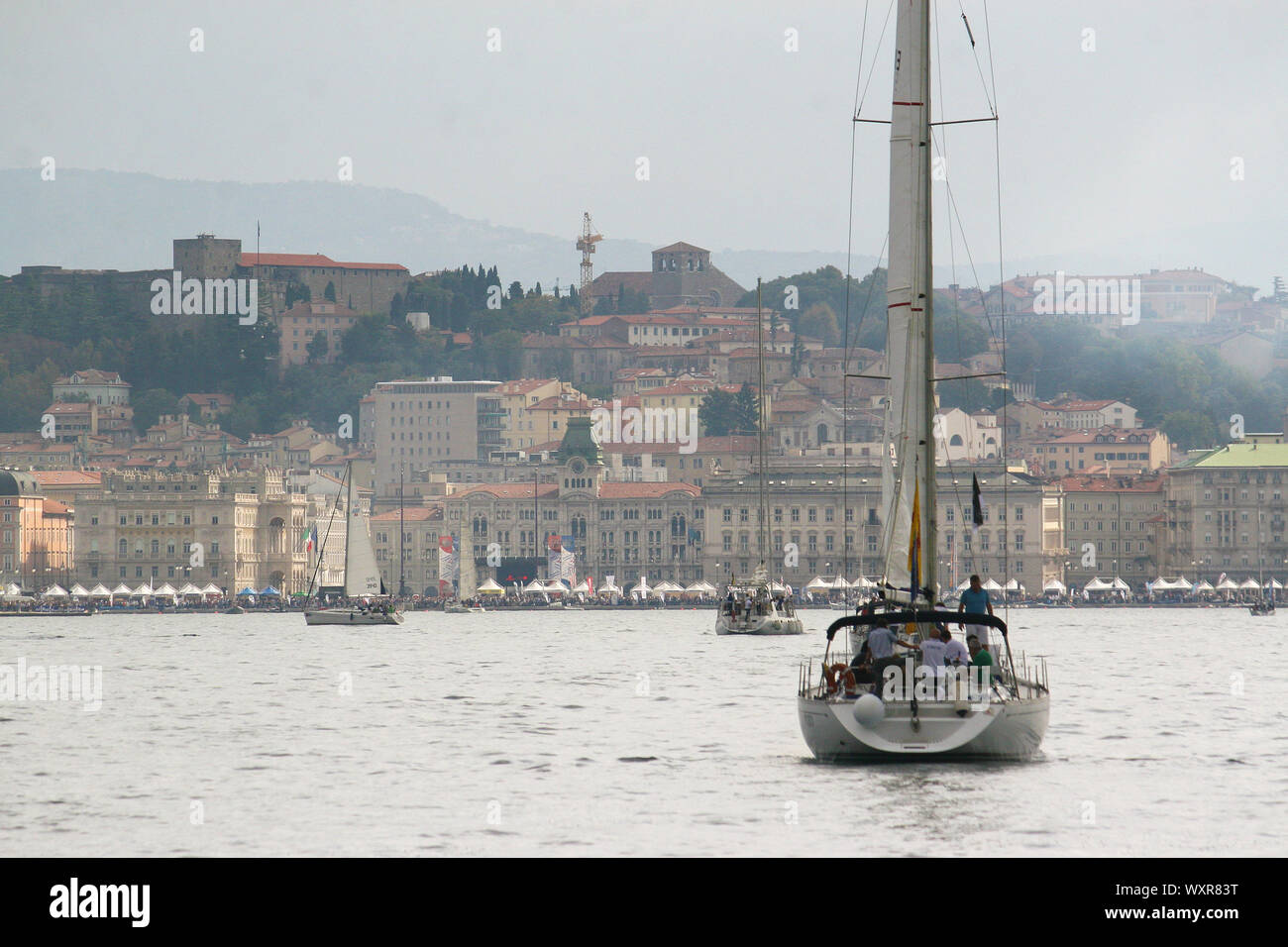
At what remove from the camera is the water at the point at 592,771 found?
22.8 metres

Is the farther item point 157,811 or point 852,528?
point 852,528

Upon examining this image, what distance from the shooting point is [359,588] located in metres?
96.8

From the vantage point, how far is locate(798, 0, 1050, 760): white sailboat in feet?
84.2

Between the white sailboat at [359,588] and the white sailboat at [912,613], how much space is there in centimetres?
6401

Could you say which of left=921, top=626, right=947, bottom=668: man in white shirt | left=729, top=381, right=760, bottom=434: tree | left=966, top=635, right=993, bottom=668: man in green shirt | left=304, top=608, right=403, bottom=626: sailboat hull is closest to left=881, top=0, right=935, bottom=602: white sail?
left=966, top=635, right=993, bottom=668: man in green shirt

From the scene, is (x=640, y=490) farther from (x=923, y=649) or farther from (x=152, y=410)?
(x=923, y=649)

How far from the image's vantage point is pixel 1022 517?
5443 inches

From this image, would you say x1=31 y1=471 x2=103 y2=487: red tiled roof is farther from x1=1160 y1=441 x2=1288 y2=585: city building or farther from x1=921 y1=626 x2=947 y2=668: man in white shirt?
x1=921 y1=626 x2=947 y2=668: man in white shirt

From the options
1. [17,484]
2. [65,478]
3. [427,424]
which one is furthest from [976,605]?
[427,424]

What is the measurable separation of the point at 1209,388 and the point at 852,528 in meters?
61.5

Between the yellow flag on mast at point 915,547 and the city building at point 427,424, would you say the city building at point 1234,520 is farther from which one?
the yellow flag on mast at point 915,547

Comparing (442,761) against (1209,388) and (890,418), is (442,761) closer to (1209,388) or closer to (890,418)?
(890,418)
